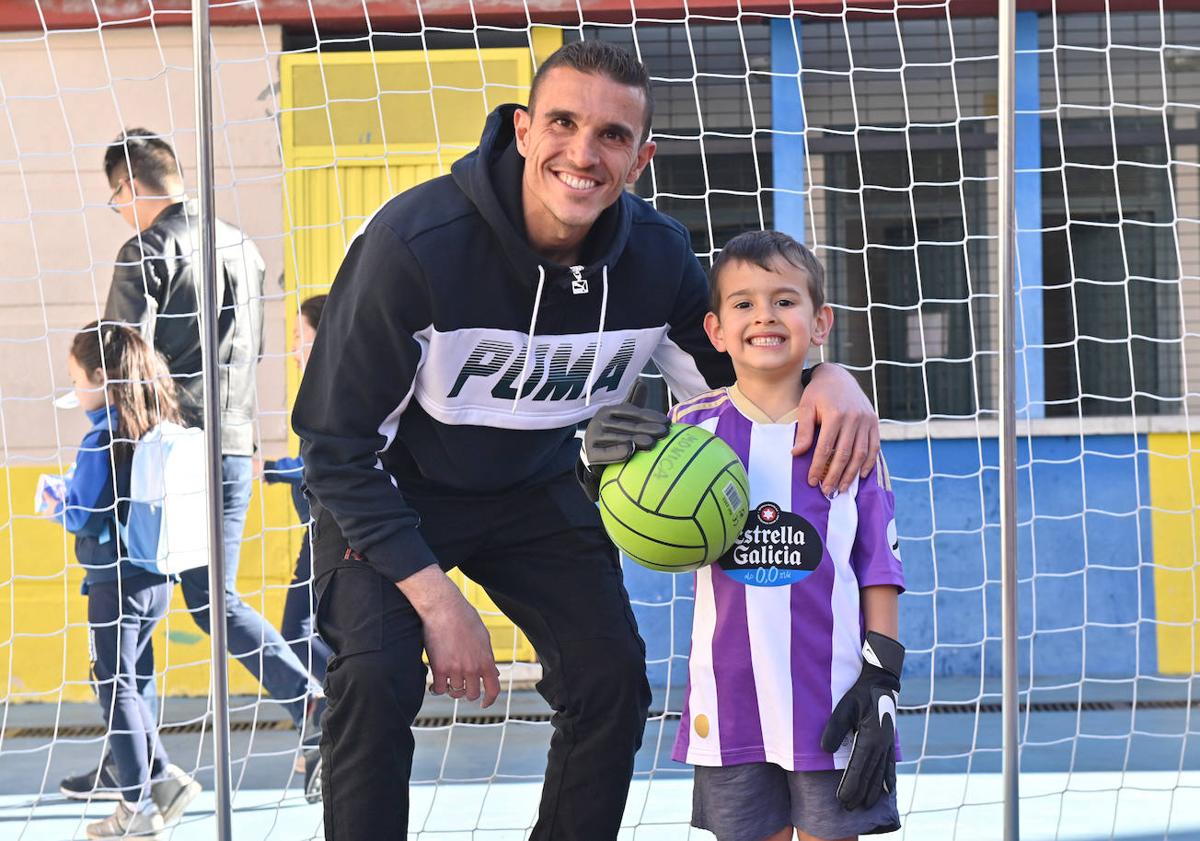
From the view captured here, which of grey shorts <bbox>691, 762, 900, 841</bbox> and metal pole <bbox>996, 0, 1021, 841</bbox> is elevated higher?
metal pole <bbox>996, 0, 1021, 841</bbox>

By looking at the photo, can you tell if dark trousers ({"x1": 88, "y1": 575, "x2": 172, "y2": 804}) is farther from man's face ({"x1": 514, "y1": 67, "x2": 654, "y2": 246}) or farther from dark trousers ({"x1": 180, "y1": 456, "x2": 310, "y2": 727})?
man's face ({"x1": 514, "y1": 67, "x2": 654, "y2": 246})

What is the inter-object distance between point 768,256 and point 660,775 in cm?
275

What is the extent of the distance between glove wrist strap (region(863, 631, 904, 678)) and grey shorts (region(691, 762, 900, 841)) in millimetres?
199

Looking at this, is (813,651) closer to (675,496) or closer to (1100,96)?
(675,496)

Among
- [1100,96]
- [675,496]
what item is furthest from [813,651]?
[1100,96]

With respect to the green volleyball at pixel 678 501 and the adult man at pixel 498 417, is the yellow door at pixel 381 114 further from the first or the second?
the green volleyball at pixel 678 501

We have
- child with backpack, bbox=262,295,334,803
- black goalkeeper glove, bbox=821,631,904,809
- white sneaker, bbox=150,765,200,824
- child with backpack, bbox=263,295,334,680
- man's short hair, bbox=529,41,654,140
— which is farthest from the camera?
child with backpack, bbox=263,295,334,680

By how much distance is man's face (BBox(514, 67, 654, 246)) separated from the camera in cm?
247

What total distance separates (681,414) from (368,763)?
854 millimetres

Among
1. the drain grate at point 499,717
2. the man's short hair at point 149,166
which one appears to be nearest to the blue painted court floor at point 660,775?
the drain grate at point 499,717

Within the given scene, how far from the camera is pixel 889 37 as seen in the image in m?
6.58

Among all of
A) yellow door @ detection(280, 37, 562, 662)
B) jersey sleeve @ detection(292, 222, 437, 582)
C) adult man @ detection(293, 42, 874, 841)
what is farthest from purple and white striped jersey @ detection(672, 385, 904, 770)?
yellow door @ detection(280, 37, 562, 662)

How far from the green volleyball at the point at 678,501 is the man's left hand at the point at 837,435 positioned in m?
0.14

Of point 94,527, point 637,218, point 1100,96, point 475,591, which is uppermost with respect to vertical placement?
point 1100,96
